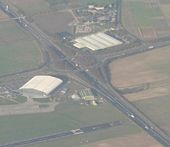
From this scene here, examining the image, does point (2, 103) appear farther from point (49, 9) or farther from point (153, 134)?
point (49, 9)

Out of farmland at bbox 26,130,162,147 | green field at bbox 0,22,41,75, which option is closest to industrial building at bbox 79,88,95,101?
farmland at bbox 26,130,162,147

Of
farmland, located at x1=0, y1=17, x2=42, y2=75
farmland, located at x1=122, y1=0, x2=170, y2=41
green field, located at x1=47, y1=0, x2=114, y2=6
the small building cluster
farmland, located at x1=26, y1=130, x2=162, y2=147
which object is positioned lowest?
farmland, located at x1=26, y1=130, x2=162, y2=147

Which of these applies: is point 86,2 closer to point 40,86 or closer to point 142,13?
point 142,13

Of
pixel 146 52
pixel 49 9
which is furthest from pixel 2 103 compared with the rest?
pixel 49 9

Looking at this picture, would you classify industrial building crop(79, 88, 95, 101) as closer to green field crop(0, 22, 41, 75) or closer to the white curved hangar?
the white curved hangar

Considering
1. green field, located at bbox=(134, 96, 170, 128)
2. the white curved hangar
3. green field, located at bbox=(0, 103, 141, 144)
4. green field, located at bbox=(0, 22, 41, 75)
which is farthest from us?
green field, located at bbox=(0, 22, 41, 75)
